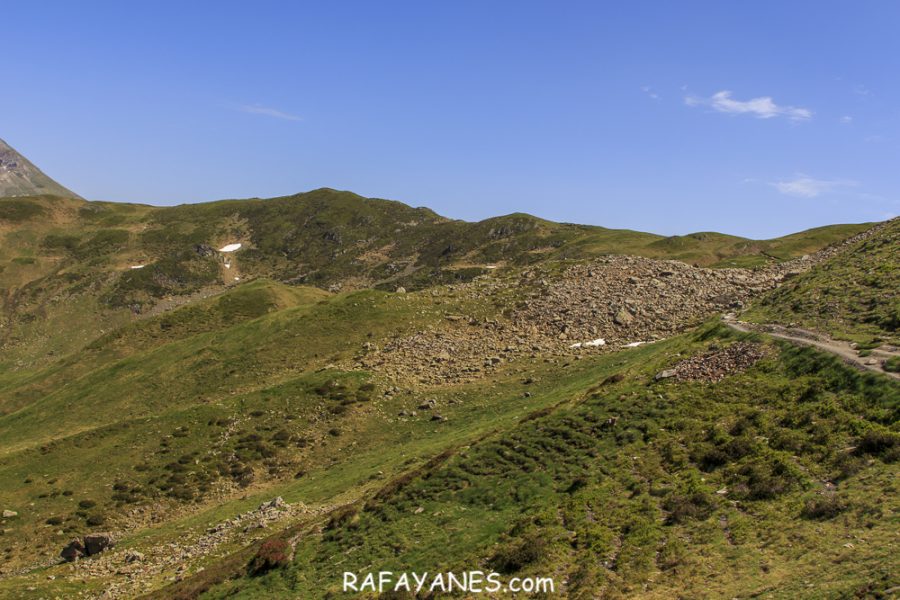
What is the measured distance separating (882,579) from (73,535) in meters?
48.7

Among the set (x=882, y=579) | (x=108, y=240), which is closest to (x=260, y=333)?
(x=882, y=579)

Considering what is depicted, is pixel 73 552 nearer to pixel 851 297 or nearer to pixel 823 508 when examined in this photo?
pixel 823 508

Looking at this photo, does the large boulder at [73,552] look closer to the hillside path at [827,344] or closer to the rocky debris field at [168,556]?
the rocky debris field at [168,556]

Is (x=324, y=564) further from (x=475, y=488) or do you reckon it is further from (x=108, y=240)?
(x=108, y=240)

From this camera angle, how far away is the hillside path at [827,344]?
3047 cm

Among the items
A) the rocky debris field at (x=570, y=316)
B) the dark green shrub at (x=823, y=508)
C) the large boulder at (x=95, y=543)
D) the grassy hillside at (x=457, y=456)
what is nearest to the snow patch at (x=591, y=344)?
the rocky debris field at (x=570, y=316)

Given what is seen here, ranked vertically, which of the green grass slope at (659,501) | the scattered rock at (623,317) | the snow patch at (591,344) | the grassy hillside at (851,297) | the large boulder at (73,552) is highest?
the grassy hillside at (851,297)

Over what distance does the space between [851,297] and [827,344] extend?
10461mm

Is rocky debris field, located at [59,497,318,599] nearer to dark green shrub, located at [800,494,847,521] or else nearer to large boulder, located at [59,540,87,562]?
large boulder, located at [59,540,87,562]

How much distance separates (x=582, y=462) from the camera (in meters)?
32.2

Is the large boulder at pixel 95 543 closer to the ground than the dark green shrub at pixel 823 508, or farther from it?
closer to the ground

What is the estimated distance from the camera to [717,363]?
125 ft

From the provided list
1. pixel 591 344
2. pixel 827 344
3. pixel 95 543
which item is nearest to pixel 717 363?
pixel 827 344

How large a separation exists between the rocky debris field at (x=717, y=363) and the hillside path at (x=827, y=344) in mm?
2301
